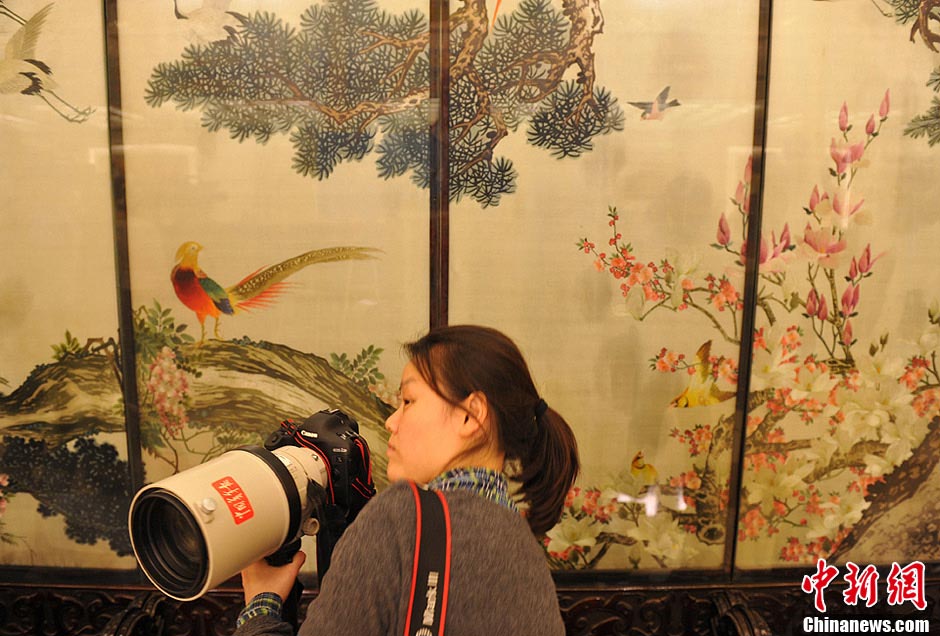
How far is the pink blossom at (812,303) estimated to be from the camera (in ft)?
5.94

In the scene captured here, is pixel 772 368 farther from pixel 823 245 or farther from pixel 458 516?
pixel 458 516

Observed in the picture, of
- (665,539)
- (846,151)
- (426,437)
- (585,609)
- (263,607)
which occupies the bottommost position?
(585,609)

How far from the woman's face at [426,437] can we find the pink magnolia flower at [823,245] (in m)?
1.31

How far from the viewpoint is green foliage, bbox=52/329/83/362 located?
1.81m

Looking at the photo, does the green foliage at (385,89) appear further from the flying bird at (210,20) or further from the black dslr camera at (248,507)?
the black dslr camera at (248,507)

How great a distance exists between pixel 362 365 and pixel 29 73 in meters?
1.12

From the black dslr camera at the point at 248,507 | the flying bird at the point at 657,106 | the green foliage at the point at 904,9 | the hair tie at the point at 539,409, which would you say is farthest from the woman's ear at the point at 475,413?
the green foliage at the point at 904,9

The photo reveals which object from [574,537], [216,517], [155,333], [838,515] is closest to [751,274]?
[838,515]

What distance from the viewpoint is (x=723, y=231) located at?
179 cm

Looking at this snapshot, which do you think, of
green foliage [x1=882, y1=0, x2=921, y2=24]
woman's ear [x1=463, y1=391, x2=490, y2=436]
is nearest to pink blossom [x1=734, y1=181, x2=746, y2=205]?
green foliage [x1=882, y1=0, x2=921, y2=24]

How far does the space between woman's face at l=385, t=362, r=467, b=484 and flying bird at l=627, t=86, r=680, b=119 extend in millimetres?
1152

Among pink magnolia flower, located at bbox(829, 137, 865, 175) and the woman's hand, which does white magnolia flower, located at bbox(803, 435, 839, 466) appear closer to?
pink magnolia flower, located at bbox(829, 137, 865, 175)

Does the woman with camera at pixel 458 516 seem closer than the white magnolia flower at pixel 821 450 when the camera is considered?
Yes

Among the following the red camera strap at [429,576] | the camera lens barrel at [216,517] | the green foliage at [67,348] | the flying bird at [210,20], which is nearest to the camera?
the red camera strap at [429,576]
